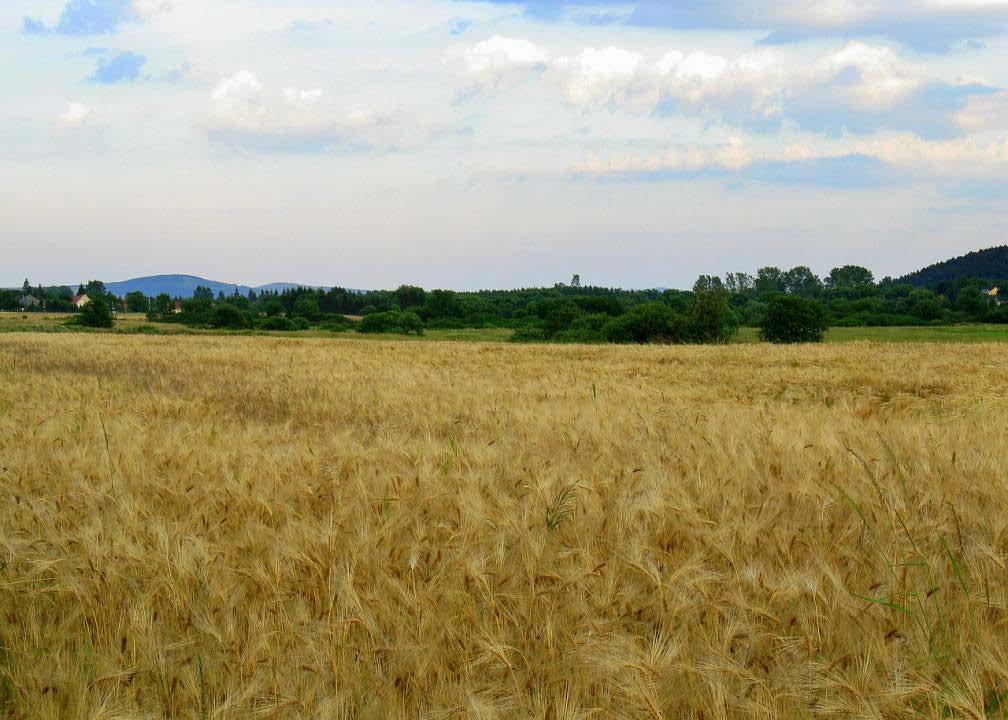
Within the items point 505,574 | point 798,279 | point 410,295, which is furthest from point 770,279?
point 505,574

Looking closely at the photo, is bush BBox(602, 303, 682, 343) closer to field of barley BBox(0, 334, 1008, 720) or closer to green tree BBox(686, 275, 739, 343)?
green tree BBox(686, 275, 739, 343)

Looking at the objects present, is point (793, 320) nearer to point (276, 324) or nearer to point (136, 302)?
point (276, 324)

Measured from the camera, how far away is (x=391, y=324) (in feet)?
213

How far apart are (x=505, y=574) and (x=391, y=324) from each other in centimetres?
6326

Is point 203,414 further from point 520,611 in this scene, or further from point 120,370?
point 120,370

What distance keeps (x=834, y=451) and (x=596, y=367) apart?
9989 mm

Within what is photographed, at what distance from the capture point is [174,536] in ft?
9.66

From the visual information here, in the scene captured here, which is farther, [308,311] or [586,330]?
[308,311]

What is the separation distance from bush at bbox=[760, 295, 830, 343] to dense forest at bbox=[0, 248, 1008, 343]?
0.08 meters

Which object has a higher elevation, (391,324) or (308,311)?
(308,311)

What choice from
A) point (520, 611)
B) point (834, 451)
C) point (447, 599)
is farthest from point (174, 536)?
point (834, 451)

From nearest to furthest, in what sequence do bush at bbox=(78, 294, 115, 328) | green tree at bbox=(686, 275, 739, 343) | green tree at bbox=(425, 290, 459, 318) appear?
green tree at bbox=(686, 275, 739, 343)
bush at bbox=(78, 294, 115, 328)
green tree at bbox=(425, 290, 459, 318)

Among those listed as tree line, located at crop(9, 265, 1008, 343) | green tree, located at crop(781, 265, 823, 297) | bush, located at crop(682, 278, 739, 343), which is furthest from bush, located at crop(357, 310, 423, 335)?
green tree, located at crop(781, 265, 823, 297)

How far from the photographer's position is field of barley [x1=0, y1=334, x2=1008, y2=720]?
6.29 feet
